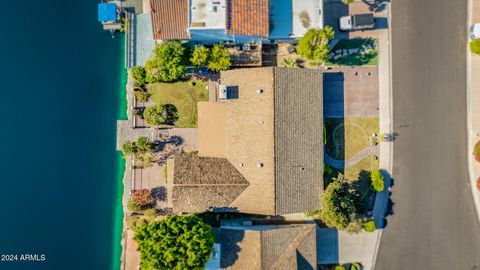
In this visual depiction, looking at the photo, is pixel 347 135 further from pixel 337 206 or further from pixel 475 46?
pixel 475 46

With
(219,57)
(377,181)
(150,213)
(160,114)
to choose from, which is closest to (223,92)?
(219,57)

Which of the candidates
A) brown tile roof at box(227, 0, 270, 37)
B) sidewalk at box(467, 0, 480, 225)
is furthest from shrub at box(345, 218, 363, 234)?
brown tile roof at box(227, 0, 270, 37)

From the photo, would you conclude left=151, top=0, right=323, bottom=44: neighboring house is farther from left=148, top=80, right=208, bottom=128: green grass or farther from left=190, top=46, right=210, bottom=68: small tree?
left=148, top=80, right=208, bottom=128: green grass

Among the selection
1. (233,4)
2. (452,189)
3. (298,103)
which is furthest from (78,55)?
(452,189)

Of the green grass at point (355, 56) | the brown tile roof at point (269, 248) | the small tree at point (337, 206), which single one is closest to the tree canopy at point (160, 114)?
the brown tile roof at point (269, 248)

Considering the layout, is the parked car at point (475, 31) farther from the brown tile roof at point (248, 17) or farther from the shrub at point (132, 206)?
the shrub at point (132, 206)
